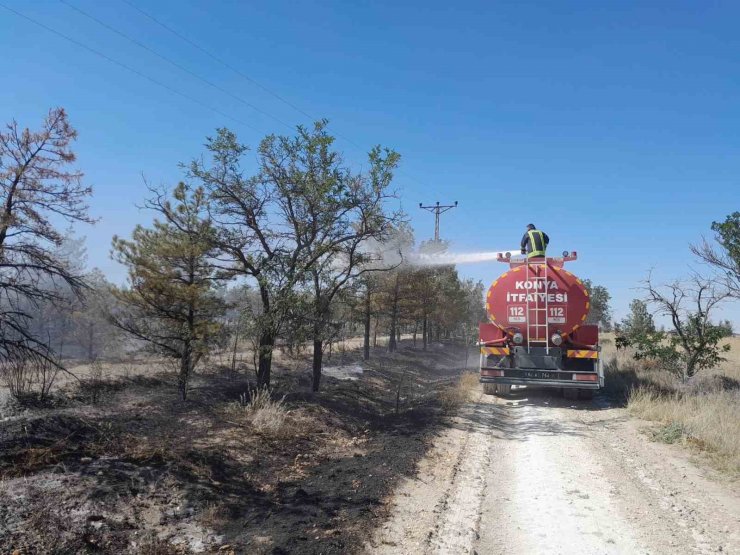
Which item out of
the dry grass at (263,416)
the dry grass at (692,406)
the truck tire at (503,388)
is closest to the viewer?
the dry grass at (692,406)

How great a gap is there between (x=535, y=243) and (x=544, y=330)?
2472 millimetres

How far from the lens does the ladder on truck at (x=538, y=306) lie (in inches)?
504

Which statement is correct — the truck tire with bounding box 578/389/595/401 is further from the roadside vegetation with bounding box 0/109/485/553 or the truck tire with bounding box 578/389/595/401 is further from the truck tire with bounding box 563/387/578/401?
the roadside vegetation with bounding box 0/109/485/553

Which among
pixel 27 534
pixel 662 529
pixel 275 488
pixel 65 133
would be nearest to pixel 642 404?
pixel 662 529

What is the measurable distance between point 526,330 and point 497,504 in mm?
7930

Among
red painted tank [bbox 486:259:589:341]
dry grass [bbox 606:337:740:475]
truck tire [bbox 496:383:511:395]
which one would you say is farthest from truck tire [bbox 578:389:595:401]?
truck tire [bbox 496:383:511:395]

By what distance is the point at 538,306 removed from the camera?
12875 millimetres

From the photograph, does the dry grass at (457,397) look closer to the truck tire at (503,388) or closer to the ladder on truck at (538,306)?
the truck tire at (503,388)

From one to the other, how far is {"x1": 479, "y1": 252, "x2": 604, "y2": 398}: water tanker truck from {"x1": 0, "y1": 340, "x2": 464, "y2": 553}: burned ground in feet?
13.9

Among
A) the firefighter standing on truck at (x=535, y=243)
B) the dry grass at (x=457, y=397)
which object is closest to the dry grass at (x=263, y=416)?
the dry grass at (x=457, y=397)

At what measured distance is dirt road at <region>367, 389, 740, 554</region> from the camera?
4.66 metres

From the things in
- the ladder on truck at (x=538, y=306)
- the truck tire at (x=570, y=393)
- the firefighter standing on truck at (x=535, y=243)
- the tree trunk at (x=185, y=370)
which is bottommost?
the truck tire at (x=570, y=393)

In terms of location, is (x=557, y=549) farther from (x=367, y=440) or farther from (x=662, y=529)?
(x=367, y=440)

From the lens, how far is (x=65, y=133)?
884 centimetres
